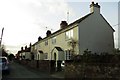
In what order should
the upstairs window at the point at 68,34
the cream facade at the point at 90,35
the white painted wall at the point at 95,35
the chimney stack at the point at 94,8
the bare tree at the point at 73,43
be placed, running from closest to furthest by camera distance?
1. the cream facade at the point at 90,35
2. the white painted wall at the point at 95,35
3. the bare tree at the point at 73,43
4. the chimney stack at the point at 94,8
5. the upstairs window at the point at 68,34

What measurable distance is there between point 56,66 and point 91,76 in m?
13.7

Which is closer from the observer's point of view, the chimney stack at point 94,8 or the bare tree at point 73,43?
the bare tree at point 73,43

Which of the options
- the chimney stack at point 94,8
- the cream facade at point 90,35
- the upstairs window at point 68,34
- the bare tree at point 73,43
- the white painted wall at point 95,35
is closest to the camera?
the cream facade at point 90,35

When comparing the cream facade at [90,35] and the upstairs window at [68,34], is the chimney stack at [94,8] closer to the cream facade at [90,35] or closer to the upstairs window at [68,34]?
the cream facade at [90,35]

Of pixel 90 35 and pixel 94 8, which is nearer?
pixel 90 35

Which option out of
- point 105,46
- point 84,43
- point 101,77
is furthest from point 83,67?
point 105,46

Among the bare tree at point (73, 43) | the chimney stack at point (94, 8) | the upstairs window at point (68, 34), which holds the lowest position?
the bare tree at point (73, 43)

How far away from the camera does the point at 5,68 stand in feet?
86.9

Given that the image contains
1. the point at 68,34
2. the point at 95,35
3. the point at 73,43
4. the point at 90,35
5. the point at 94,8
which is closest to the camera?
the point at 73,43

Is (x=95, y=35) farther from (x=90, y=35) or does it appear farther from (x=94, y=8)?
(x=94, y=8)

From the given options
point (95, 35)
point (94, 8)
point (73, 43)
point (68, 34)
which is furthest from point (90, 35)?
point (68, 34)

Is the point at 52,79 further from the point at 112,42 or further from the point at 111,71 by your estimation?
the point at 112,42

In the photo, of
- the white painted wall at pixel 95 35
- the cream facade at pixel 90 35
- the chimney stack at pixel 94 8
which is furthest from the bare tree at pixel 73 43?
the chimney stack at pixel 94 8

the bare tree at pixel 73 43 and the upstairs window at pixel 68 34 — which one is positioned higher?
the upstairs window at pixel 68 34
